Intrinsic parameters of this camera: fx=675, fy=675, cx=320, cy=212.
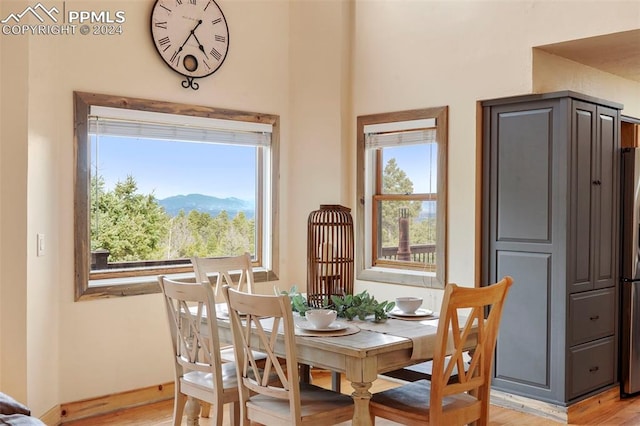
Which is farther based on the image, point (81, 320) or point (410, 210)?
point (410, 210)

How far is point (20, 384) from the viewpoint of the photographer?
3.65 metres

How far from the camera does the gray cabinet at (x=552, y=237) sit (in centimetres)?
416

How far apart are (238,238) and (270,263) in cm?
33

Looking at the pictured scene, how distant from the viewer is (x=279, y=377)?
2.92 meters

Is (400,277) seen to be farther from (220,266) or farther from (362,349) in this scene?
(362,349)

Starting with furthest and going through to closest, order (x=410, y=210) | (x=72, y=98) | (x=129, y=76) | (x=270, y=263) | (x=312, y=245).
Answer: (x=270, y=263) < (x=410, y=210) < (x=129, y=76) < (x=72, y=98) < (x=312, y=245)

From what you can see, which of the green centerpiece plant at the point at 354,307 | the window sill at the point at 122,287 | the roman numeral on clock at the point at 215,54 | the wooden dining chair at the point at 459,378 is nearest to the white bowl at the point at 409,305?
the green centerpiece plant at the point at 354,307

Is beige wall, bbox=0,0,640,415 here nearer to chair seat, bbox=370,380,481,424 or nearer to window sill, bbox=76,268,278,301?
window sill, bbox=76,268,278,301

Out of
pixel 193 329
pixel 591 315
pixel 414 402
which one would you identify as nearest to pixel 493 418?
pixel 591 315

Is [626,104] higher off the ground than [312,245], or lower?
higher

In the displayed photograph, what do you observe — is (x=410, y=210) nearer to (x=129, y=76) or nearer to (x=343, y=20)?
(x=343, y=20)

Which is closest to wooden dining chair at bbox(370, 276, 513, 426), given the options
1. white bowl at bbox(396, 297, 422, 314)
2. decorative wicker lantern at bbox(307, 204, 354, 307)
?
white bowl at bbox(396, 297, 422, 314)

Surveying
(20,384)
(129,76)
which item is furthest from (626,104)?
(20,384)

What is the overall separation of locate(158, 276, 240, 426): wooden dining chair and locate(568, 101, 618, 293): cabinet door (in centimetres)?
225
